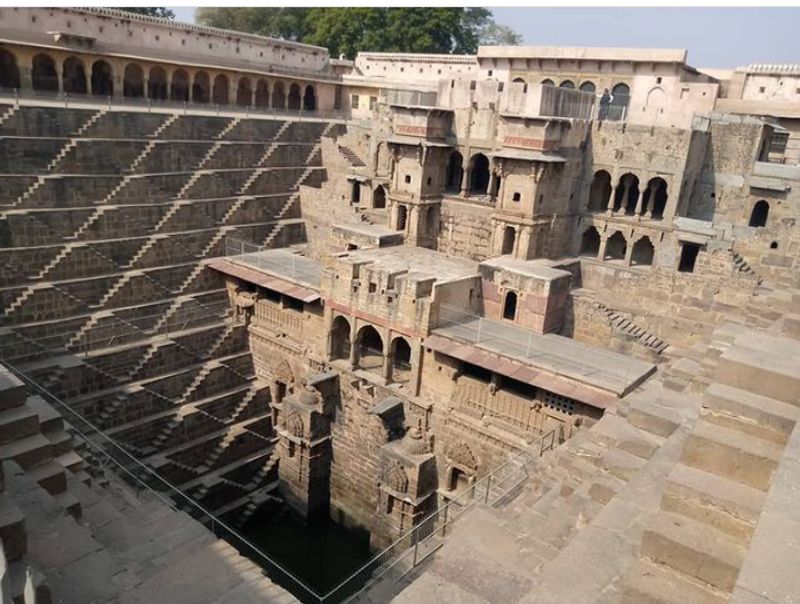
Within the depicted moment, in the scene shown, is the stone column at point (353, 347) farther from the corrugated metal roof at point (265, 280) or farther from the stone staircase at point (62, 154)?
the stone staircase at point (62, 154)

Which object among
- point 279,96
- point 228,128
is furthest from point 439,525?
point 279,96

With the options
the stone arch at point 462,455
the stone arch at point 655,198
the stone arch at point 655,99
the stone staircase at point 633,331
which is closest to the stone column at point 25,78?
the stone arch at point 462,455

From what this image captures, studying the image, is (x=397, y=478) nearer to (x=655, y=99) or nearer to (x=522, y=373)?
(x=522, y=373)

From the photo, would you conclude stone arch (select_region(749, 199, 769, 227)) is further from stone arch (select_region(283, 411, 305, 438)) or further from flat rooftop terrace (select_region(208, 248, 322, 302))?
stone arch (select_region(283, 411, 305, 438))

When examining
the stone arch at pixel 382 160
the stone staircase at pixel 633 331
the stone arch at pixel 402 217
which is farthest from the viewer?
the stone arch at pixel 382 160

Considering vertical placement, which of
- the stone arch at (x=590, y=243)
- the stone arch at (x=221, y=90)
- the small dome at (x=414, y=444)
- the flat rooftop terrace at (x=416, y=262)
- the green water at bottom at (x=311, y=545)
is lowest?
the green water at bottom at (x=311, y=545)

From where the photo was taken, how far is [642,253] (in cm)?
2314

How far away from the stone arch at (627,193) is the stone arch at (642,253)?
1328 mm

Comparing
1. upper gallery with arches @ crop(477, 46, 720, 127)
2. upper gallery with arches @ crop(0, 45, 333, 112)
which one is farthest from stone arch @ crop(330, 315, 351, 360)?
upper gallery with arches @ crop(0, 45, 333, 112)

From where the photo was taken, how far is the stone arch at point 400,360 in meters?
19.4

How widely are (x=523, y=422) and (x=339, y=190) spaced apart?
48.7 feet

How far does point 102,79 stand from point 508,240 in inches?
821

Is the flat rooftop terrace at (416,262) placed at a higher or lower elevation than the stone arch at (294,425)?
higher

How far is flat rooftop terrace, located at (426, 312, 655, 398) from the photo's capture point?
15.6 meters
